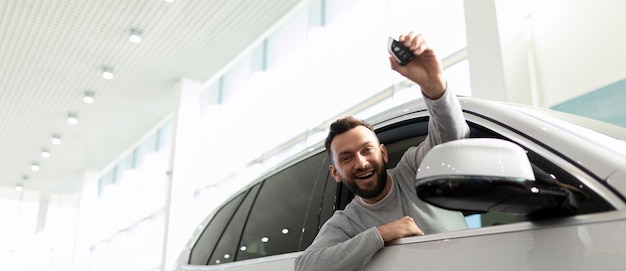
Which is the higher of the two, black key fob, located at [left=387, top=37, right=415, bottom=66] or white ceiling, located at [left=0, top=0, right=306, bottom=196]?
white ceiling, located at [left=0, top=0, right=306, bottom=196]

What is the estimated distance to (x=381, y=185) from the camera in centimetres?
154

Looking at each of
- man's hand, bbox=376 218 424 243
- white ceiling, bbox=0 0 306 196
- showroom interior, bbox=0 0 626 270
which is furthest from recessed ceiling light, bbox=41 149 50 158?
man's hand, bbox=376 218 424 243

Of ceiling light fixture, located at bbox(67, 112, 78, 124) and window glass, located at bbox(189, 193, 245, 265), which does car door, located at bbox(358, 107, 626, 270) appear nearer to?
window glass, located at bbox(189, 193, 245, 265)

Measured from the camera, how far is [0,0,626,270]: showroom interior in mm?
4453

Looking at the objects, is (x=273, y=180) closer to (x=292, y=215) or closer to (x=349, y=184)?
(x=292, y=215)

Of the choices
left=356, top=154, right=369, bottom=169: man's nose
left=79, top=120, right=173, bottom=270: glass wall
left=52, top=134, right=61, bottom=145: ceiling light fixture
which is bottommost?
left=356, top=154, right=369, bottom=169: man's nose

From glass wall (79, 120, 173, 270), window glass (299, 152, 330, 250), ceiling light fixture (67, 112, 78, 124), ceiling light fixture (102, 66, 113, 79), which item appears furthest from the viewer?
glass wall (79, 120, 173, 270)

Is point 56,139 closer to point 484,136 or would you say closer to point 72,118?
point 72,118

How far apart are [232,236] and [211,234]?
30 cm

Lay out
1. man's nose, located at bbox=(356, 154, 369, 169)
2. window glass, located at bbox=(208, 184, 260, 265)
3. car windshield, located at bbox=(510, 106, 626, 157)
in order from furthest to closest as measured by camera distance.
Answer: window glass, located at bbox=(208, 184, 260, 265) < man's nose, located at bbox=(356, 154, 369, 169) < car windshield, located at bbox=(510, 106, 626, 157)

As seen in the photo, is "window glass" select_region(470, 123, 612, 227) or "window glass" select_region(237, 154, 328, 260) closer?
"window glass" select_region(470, 123, 612, 227)

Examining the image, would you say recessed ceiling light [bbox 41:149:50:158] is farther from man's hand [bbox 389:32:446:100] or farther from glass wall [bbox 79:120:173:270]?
man's hand [bbox 389:32:446:100]

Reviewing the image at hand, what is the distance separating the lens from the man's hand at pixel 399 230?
4.40 ft

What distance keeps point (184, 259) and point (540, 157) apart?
2081 mm
